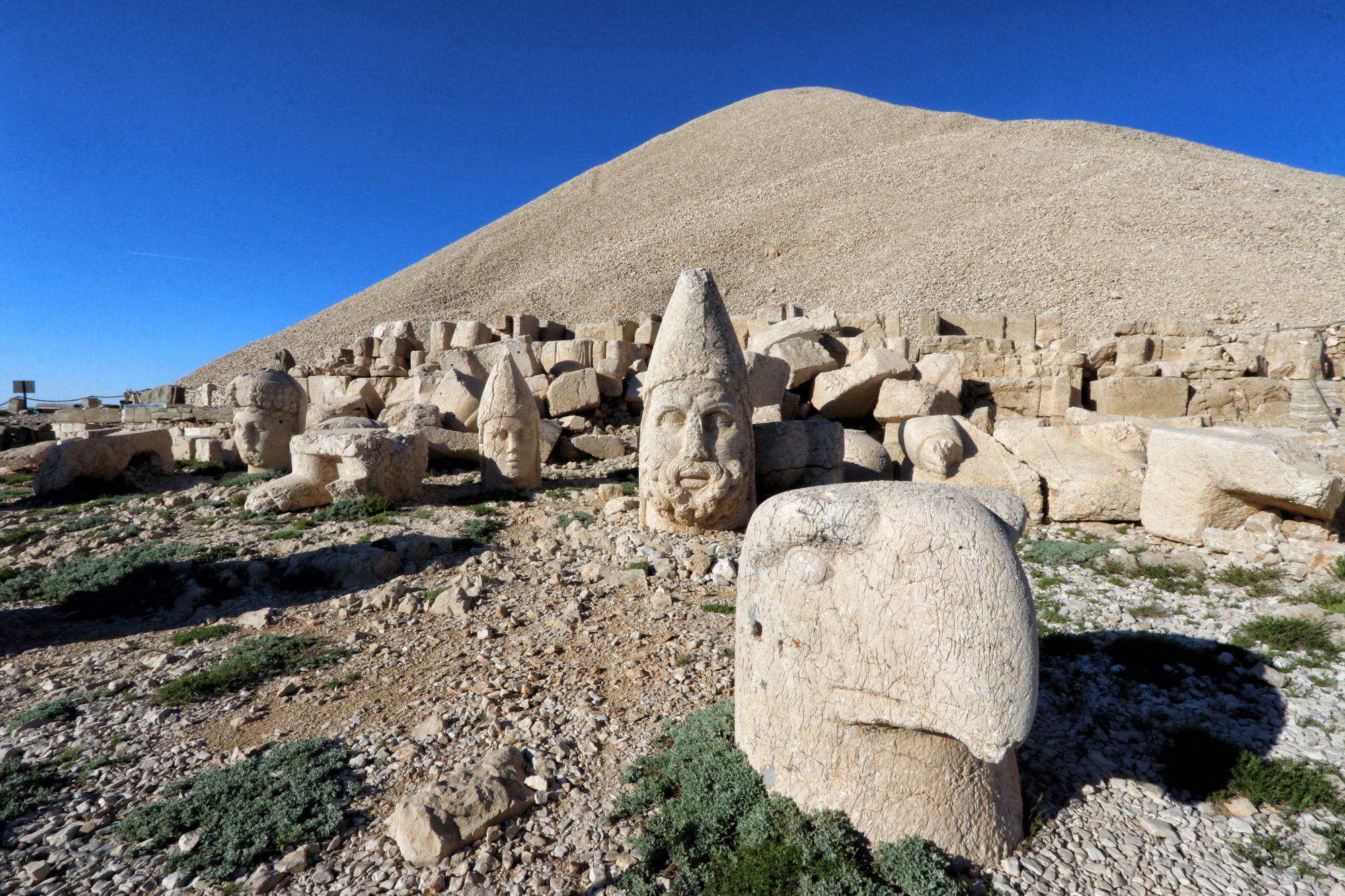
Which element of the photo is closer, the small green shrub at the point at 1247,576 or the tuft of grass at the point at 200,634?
the tuft of grass at the point at 200,634

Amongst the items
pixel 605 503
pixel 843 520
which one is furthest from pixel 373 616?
pixel 843 520

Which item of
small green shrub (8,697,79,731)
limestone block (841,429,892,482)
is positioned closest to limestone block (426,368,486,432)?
limestone block (841,429,892,482)

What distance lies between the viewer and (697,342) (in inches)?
228

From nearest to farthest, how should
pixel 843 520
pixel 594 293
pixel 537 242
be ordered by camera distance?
1. pixel 843 520
2. pixel 594 293
3. pixel 537 242

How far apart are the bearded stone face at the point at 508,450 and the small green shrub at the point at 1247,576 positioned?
21.7 feet

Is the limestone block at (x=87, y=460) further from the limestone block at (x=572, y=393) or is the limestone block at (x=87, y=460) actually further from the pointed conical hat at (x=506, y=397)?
the limestone block at (x=572, y=393)

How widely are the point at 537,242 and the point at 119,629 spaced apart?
36.6 m

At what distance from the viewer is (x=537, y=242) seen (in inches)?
1523

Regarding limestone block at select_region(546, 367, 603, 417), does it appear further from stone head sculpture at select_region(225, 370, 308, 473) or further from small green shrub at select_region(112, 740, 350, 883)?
small green shrub at select_region(112, 740, 350, 883)

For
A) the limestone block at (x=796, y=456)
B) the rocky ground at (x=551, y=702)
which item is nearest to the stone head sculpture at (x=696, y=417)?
the rocky ground at (x=551, y=702)

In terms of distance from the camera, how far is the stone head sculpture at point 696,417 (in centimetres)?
580

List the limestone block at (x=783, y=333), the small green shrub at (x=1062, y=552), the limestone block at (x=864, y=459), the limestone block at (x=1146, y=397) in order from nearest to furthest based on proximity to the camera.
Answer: the small green shrub at (x=1062, y=552) < the limestone block at (x=864, y=459) < the limestone block at (x=1146, y=397) < the limestone block at (x=783, y=333)

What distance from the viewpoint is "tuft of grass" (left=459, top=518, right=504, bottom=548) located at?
616 cm

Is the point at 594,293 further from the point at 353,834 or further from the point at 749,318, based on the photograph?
the point at 353,834
